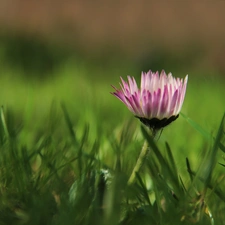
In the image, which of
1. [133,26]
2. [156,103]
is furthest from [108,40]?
[156,103]

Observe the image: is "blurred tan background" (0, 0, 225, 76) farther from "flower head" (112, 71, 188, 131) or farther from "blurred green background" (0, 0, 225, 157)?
"flower head" (112, 71, 188, 131)

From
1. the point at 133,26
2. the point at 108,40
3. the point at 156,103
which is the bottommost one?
the point at 156,103

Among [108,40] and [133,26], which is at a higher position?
[133,26]

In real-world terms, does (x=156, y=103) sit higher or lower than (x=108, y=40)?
lower

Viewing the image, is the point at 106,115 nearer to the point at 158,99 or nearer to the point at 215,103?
the point at 215,103

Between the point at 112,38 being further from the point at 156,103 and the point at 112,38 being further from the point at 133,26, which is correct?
the point at 156,103

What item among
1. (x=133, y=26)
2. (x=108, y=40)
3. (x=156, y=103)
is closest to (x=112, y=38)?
(x=108, y=40)

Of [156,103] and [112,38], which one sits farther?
[112,38]

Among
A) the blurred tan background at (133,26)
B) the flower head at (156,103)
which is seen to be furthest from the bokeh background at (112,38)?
the flower head at (156,103)
